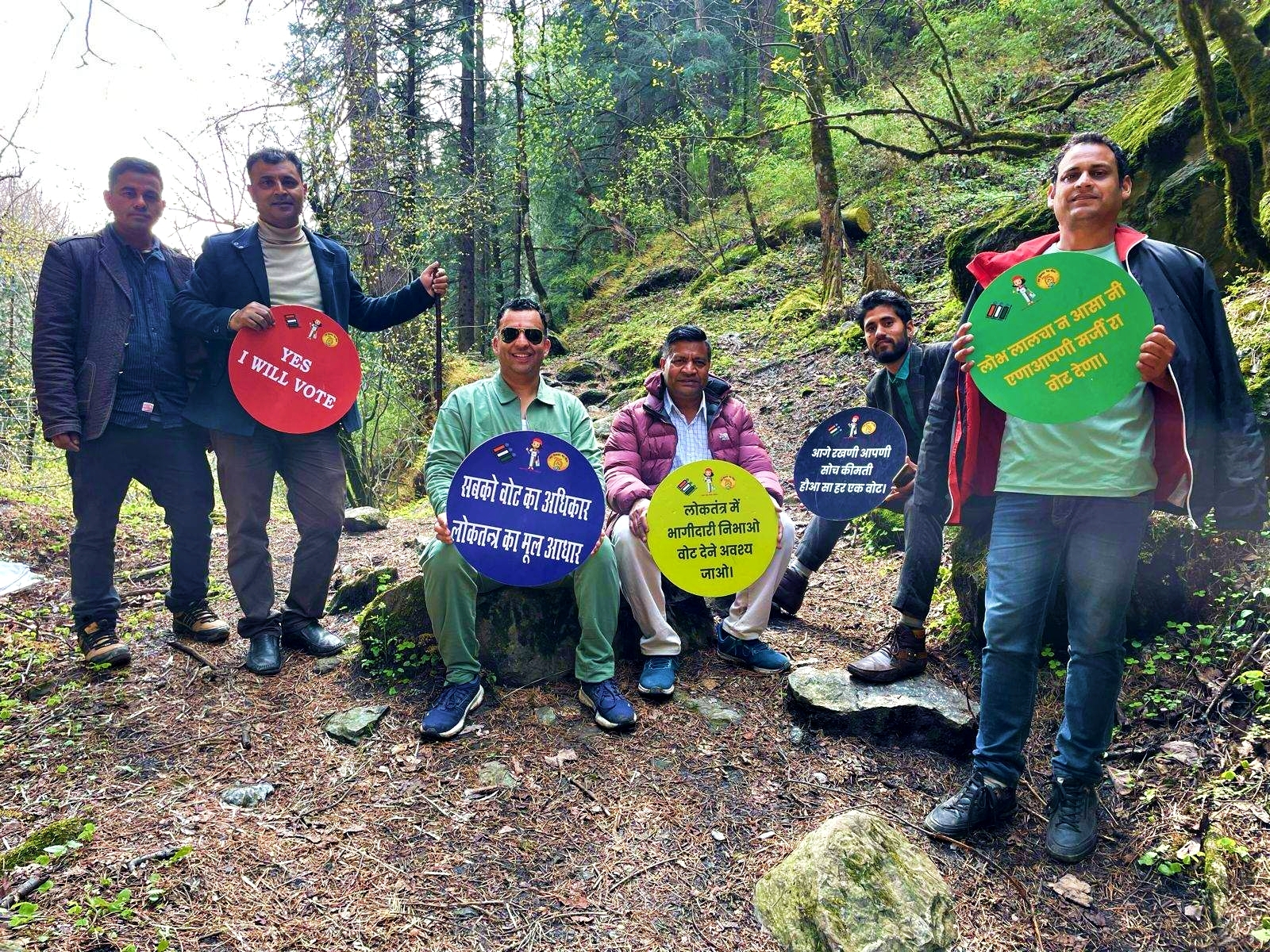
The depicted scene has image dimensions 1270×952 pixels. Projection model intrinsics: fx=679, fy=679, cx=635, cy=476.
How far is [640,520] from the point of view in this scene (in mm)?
3439

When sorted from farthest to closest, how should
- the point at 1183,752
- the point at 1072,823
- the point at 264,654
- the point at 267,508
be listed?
the point at 267,508 → the point at 264,654 → the point at 1183,752 → the point at 1072,823

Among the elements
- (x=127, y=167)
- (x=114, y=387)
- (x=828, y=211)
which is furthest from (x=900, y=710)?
(x=828, y=211)

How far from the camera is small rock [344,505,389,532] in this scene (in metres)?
7.35

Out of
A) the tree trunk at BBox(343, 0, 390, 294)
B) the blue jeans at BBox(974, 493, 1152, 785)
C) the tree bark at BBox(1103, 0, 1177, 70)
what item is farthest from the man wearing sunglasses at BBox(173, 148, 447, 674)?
the tree trunk at BBox(343, 0, 390, 294)

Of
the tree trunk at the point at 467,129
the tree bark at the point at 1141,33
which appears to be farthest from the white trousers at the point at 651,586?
the tree trunk at the point at 467,129

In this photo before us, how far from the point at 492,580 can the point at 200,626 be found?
187 centimetres

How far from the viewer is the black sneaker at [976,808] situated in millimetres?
2490

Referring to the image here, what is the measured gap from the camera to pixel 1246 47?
3223 mm

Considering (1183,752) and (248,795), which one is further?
(248,795)

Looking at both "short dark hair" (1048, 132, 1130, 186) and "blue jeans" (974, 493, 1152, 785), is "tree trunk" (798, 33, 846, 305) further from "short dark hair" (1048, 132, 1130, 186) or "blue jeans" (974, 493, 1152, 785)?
"blue jeans" (974, 493, 1152, 785)

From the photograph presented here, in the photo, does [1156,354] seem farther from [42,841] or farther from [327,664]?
[42,841]

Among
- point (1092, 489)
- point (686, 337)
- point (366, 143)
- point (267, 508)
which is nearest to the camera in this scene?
point (1092, 489)

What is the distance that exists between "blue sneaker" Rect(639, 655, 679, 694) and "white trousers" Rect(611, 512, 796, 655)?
38 mm

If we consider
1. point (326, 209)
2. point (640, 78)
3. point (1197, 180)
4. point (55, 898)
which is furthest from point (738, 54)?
point (55, 898)
